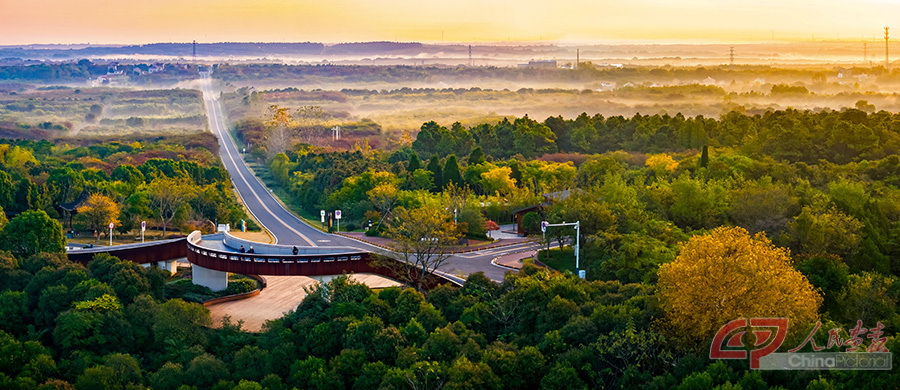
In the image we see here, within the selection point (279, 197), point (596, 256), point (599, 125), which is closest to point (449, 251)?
point (596, 256)

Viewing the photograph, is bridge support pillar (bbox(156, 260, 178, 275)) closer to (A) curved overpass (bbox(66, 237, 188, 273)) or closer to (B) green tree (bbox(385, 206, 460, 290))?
(A) curved overpass (bbox(66, 237, 188, 273))

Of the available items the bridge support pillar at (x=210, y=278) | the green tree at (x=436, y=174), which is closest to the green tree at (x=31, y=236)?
the bridge support pillar at (x=210, y=278)

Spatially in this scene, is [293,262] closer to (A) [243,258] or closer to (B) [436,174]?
(A) [243,258]

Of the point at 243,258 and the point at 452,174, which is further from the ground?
the point at 452,174

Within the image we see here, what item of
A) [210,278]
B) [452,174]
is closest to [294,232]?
[210,278]

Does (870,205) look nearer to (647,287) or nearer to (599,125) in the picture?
(647,287)
